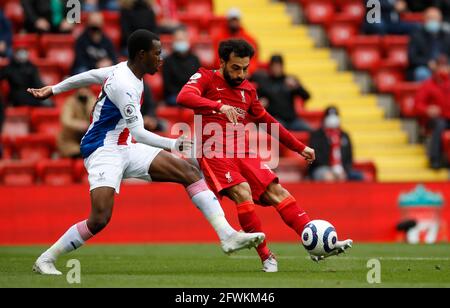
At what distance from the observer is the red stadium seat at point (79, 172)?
57.9 feet

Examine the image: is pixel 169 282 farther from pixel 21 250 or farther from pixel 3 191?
pixel 3 191

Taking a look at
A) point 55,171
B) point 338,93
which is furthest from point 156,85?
point 338,93

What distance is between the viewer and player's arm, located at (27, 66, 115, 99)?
10.8 m

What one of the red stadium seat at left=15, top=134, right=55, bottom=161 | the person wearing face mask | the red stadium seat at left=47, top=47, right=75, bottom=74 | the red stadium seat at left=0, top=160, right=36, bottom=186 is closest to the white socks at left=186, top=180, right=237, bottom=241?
the red stadium seat at left=0, top=160, right=36, bottom=186

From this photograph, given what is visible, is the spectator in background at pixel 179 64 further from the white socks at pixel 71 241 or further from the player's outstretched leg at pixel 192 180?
the white socks at pixel 71 241

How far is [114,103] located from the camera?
10.6 m

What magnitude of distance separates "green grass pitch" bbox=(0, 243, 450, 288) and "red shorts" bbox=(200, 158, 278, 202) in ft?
2.64

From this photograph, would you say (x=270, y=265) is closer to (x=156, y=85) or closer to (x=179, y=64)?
(x=179, y=64)

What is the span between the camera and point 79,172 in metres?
17.7

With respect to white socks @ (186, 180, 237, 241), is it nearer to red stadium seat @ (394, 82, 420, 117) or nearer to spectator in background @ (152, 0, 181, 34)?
spectator in background @ (152, 0, 181, 34)

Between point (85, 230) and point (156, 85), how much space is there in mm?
9926

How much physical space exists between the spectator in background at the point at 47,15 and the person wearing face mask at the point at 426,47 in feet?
20.9

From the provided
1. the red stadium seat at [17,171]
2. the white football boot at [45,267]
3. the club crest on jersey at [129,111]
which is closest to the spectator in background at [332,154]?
the red stadium seat at [17,171]
